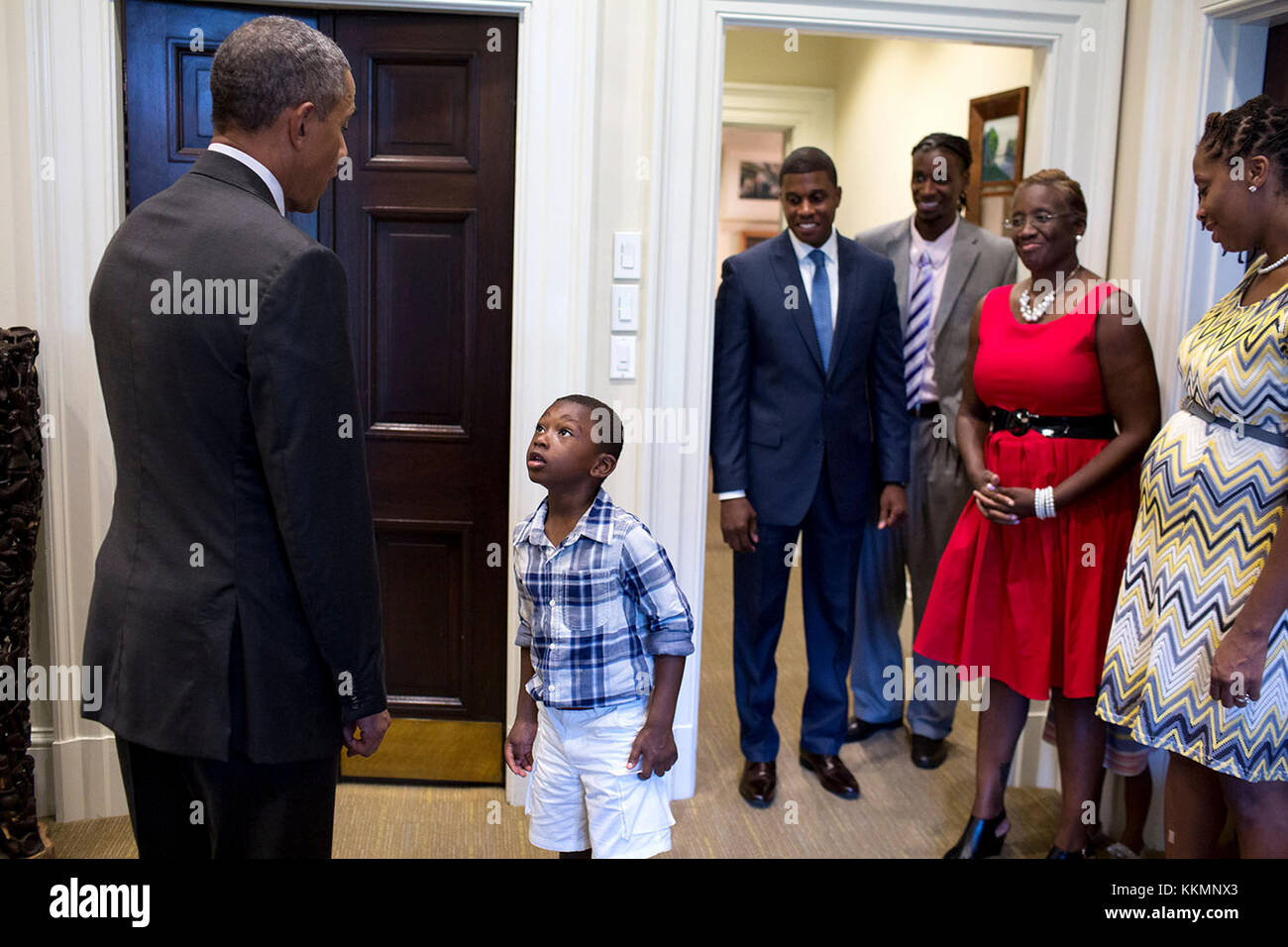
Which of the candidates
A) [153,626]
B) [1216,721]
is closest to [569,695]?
[153,626]

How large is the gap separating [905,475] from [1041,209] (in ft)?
3.00

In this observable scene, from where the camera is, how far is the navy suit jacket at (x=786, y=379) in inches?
123

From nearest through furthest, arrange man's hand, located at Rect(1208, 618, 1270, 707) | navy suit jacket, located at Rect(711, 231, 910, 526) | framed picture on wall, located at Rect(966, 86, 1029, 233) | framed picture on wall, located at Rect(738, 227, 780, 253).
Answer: man's hand, located at Rect(1208, 618, 1270, 707) → navy suit jacket, located at Rect(711, 231, 910, 526) → framed picture on wall, located at Rect(966, 86, 1029, 233) → framed picture on wall, located at Rect(738, 227, 780, 253)

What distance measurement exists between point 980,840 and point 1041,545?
2.37 feet

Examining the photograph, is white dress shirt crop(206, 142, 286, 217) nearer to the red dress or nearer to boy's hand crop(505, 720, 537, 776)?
boy's hand crop(505, 720, 537, 776)

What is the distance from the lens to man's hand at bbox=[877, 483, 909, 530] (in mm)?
3248

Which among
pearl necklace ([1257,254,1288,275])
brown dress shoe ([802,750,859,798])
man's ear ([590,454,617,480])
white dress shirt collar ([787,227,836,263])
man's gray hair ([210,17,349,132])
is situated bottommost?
brown dress shoe ([802,750,859,798])

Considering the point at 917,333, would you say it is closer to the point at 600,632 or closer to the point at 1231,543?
the point at 1231,543

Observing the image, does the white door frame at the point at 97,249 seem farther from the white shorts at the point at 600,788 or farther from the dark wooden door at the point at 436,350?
the white shorts at the point at 600,788

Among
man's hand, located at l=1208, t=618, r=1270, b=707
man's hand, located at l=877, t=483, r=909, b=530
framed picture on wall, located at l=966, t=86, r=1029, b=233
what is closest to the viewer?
man's hand, located at l=1208, t=618, r=1270, b=707

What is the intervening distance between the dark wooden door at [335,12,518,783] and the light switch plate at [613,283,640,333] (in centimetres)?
29

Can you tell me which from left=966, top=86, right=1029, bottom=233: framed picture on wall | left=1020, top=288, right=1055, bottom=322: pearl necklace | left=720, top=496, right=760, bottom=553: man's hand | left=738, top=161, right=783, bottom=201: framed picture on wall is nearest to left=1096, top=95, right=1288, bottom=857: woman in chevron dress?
left=1020, top=288, right=1055, bottom=322: pearl necklace

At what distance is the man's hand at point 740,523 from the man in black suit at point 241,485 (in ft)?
5.33

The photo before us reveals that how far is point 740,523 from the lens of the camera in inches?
122
